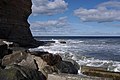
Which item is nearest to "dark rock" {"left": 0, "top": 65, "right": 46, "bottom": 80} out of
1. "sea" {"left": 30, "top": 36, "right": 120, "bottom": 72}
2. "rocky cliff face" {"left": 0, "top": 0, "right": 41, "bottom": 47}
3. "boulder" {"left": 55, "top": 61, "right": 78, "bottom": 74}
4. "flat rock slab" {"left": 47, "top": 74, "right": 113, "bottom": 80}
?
"flat rock slab" {"left": 47, "top": 74, "right": 113, "bottom": 80}

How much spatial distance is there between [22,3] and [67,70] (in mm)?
33878

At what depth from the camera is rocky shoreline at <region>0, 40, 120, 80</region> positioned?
952cm

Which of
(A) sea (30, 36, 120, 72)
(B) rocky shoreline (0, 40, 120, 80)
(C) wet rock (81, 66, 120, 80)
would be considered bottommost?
(A) sea (30, 36, 120, 72)

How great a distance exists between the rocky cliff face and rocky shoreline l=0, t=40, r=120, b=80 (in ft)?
79.1

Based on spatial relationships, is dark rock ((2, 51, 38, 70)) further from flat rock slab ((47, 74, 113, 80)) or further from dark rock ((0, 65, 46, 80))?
flat rock slab ((47, 74, 113, 80))

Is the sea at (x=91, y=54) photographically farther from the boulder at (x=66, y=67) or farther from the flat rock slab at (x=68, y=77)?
the flat rock slab at (x=68, y=77)

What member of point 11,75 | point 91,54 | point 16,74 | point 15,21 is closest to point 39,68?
point 16,74

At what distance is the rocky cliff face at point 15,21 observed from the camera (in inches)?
1588

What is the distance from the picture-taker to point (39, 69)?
13.2 metres

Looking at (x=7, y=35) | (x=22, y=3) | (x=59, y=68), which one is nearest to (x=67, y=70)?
(x=59, y=68)

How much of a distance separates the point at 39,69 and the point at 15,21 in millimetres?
31813

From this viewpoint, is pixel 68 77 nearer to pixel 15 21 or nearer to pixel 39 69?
pixel 39 69

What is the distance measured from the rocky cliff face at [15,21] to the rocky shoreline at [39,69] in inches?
949

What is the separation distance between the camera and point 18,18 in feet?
150
